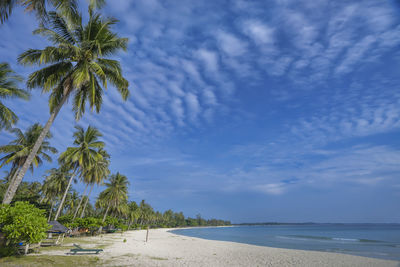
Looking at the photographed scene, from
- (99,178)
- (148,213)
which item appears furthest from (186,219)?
(99,178)

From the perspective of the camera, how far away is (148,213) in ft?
294

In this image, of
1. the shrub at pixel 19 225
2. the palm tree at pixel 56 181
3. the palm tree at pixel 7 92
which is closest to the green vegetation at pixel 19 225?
the shrub at pixel 19 225

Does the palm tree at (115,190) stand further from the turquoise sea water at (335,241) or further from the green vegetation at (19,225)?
Result: the green vegetation at (19,225)

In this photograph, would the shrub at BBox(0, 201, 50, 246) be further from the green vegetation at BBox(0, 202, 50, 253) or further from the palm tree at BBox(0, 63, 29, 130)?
the palm tree at BBox(0, 63, 29, 130)

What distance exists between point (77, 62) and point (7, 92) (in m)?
6.31

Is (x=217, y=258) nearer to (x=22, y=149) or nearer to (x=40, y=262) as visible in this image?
(x=40, y=262)

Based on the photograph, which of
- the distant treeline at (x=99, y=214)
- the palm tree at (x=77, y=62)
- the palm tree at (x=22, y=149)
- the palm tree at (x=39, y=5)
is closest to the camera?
the palm tree at (x=39, y=5)

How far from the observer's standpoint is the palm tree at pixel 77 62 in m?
11.3

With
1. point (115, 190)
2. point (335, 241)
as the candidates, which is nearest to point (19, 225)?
point (115, 190)

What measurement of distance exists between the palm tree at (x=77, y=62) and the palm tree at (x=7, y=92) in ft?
11.2

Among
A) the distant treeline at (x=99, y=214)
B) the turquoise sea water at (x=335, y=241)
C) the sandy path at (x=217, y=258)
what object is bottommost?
the sandy path at (x=217, y=258)

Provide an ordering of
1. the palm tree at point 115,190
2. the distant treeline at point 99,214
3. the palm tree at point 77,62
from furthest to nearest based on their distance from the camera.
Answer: the palm tree at point 115,190 < the distant treeline at point 99,214 < the palm tree at point 77,62

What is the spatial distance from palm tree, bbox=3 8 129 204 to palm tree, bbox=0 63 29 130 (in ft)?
11.2

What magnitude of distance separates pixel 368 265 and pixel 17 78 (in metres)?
27.6
